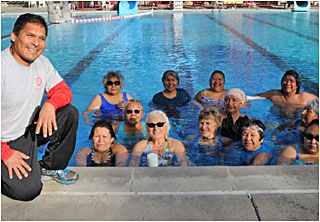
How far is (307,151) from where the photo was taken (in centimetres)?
359

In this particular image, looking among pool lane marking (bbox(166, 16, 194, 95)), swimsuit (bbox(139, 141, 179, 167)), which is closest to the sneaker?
swimsuit (bbox(139, 141, 179, 167))

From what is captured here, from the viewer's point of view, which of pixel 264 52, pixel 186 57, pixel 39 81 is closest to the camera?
pixel 39 81

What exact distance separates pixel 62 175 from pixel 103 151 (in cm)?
113

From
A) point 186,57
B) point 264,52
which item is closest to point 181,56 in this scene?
point 186,57

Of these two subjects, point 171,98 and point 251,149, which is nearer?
point 251,149

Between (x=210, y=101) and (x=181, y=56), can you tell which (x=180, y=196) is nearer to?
(x=210, y=101)

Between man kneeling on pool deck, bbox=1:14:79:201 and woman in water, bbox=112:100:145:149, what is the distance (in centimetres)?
175

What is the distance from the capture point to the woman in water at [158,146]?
3564 millimetres

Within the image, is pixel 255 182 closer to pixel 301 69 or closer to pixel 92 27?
pixel 301 69

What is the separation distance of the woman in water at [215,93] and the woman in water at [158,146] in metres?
1.90

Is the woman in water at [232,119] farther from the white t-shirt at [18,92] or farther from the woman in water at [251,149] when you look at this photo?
the white t-shirt at [18,92]

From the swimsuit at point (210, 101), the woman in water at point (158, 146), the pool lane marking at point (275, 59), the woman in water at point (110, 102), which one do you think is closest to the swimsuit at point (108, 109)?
the woman in water at point (110, 102)

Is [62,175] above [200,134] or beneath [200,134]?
above

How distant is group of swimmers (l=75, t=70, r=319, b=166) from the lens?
Answer: 11.9ft
